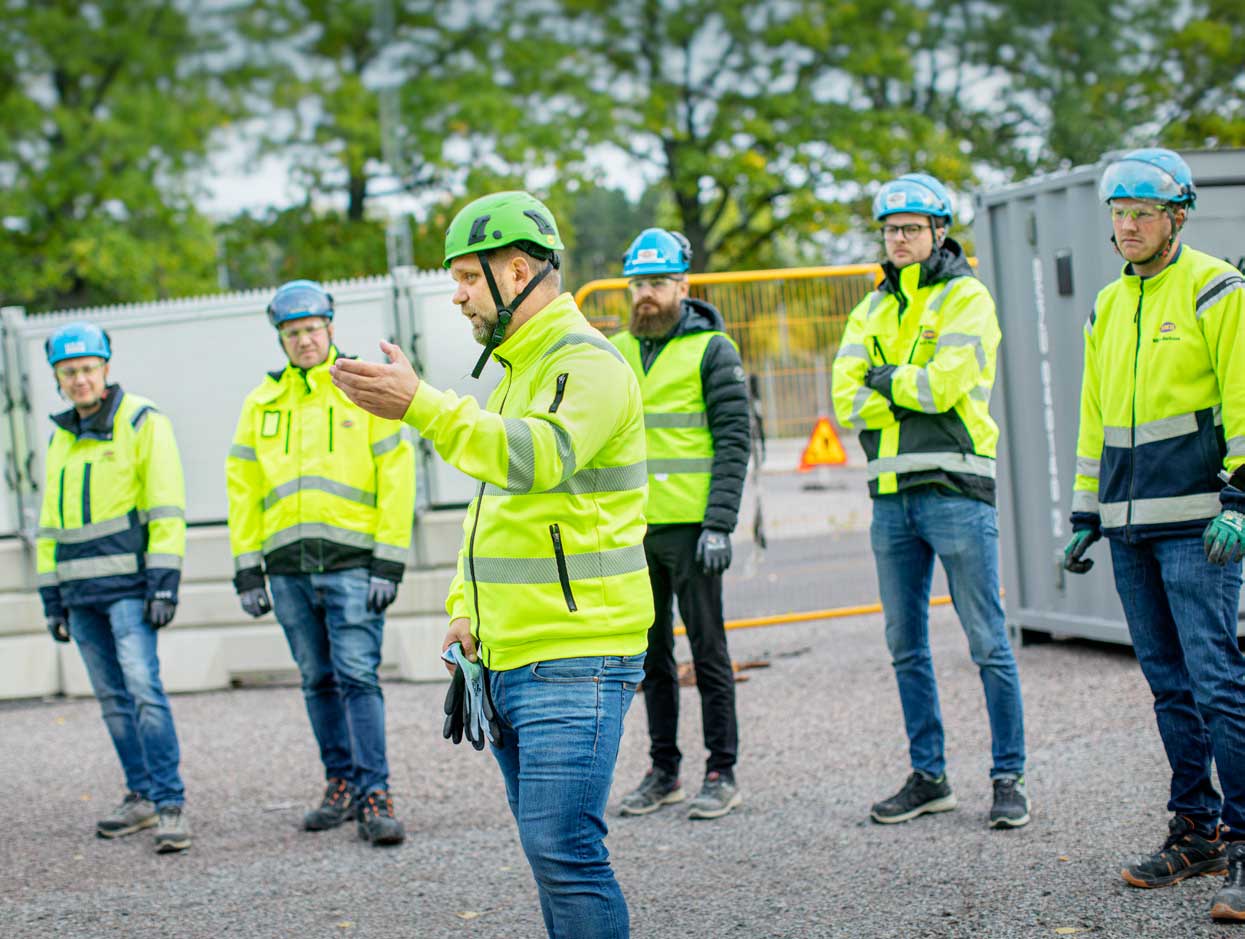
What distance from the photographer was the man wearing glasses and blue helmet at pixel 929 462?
214 inches

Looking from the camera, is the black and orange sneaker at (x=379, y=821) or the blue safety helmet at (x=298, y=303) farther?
the blue safety helmet at (x=298, y=303)

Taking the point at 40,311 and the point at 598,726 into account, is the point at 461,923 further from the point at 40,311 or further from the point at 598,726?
the point at 40,311

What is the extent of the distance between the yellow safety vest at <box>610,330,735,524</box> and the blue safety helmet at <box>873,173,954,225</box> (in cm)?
101

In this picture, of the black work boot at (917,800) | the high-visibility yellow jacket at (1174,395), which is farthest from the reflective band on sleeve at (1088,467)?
the black work boot at (917,800)

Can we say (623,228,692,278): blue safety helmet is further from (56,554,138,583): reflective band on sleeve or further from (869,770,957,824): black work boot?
(56,554,138,583): reflective band on sleeve

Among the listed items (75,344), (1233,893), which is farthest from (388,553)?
(1233,893)

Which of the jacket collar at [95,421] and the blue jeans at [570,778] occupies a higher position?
the jacket collar at [95,421]

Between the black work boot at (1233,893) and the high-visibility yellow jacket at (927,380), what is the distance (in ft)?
5.31

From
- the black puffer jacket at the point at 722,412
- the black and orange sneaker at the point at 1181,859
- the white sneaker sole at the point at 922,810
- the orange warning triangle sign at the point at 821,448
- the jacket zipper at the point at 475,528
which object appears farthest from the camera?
the orange warning triangle sign at the point at 821,448

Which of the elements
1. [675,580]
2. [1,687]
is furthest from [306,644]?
[1,687]

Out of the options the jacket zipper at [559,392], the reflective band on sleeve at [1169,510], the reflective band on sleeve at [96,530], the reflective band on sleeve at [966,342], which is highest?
the reflective band on sleeve at [966,342]

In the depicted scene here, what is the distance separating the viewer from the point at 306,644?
6.17m

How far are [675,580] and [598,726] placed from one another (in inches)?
111

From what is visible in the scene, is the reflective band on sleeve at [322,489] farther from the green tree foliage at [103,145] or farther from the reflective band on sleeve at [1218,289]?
the green tree foliage at [103,145]
